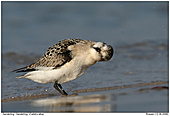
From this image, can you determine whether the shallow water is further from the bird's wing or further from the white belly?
the bird's wing

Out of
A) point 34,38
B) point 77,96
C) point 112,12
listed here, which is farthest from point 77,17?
point 77,96

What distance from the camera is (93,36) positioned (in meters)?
12.8

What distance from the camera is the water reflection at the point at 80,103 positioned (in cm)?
569

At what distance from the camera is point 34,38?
41.1 feet

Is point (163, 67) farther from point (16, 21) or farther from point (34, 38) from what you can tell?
point (16, 21)

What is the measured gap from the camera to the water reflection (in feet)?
18.7

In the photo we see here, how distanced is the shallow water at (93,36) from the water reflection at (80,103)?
97 centimetres

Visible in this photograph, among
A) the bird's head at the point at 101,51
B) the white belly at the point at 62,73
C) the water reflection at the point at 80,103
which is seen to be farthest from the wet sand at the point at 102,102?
the bird's head at the point at 101,51

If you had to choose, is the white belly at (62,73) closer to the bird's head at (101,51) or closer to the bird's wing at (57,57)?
the bird's wing at (57,57)

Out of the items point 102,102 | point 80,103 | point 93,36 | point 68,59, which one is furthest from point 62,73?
point 93,36

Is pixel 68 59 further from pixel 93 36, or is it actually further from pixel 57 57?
pixel 93 36

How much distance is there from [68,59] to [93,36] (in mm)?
6288

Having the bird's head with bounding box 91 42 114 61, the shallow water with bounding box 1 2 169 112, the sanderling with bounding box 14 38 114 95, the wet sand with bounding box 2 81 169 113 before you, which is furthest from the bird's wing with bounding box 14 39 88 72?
Result: the shallow water with bounding box 1 2 169 112

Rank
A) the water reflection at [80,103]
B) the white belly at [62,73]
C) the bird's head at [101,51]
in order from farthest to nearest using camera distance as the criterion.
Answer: the white belly at [62,73], the bird's head at [101,51], the water reflection at [80,103]
